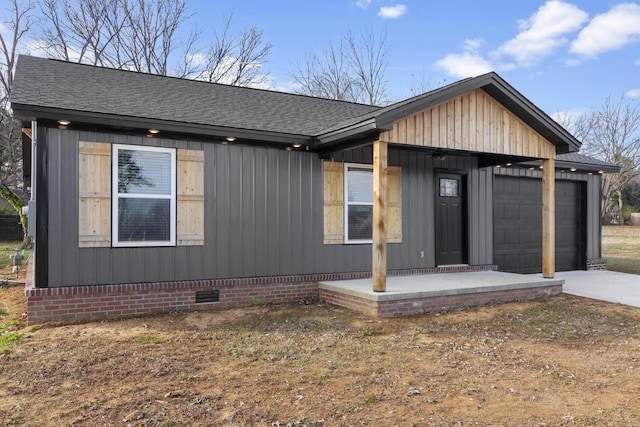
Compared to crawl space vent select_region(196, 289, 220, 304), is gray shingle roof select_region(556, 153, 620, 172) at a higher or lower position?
higher

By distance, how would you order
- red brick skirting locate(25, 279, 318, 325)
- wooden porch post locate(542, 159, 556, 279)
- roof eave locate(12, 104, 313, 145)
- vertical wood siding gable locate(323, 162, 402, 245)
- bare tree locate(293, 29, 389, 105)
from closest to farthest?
roof eave locate(12, 104, 313, 145) < red brick skirting locate(25, 279, 318, 325) < vertical wood siding gable locate(323, 162, 402, 245) < wooden porch post locate(542, 159, 556, 279) < bare tree locate(293, 29, 389, 105)

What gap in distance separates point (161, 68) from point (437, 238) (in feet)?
58.6

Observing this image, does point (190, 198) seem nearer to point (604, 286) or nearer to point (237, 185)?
point (237, 185)

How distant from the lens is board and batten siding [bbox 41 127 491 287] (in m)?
6.25

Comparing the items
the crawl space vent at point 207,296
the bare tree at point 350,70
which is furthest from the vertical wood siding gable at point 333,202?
the bare tree at point 350,70

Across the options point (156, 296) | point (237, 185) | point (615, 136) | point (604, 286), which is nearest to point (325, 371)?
point (156, 296)

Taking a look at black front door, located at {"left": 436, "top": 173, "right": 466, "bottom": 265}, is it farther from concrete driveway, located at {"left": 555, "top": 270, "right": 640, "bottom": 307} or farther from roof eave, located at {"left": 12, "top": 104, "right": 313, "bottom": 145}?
roof eave, located at {"left": 12, "top": 104, "right": 313, "bottom": 145}

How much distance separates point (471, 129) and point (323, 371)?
4843 mm

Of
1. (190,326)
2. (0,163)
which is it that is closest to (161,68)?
(0,163)

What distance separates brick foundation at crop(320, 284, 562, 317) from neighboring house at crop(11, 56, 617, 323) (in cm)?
32

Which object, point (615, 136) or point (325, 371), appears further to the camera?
point (615, 136)

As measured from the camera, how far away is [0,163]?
16625 mm

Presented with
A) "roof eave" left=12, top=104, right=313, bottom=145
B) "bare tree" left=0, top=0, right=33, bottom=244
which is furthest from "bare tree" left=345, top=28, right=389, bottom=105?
"roof eave" left=12, top=104, right=313, bottom=145

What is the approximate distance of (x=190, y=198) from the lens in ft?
23.2
